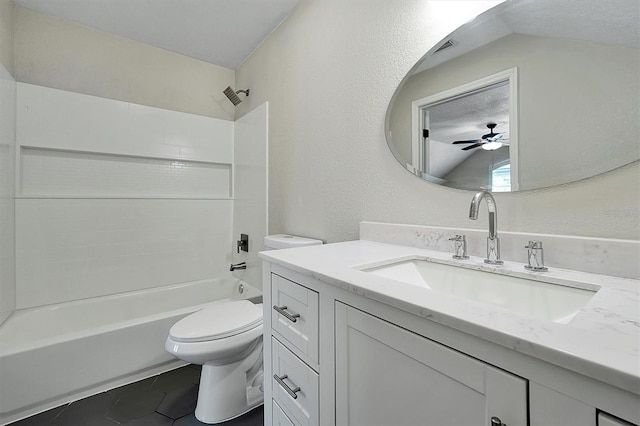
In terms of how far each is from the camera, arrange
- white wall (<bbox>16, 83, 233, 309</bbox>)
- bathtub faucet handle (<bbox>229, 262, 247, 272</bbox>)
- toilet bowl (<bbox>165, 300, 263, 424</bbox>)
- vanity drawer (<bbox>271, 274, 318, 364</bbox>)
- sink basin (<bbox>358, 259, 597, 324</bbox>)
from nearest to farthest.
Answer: sink basin (<bbox>358, 259, 597, 324</bbox>) < vanity drawer (<bbox>271, 274, 318, 364</bbox>) < toilet bowl (<bbox>165, 300, 263, 424</bbox>) < white wall (<bbox>16, 83, 233, 309</bbox>) < bathtub faucet handle (<bbox>229, 262, 247, 272</bbox>)

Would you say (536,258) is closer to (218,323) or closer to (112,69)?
Result: (218,323)

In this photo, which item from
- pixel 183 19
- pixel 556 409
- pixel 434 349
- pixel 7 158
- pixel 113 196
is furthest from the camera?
pixel 113 196

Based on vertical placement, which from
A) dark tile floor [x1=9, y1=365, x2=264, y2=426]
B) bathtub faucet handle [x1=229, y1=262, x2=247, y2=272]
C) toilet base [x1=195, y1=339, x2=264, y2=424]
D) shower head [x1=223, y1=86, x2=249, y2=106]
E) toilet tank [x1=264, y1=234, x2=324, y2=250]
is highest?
shower head [x1=223, y1=86, x2=249, y2=106]

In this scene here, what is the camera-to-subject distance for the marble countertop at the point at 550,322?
0.34 meters

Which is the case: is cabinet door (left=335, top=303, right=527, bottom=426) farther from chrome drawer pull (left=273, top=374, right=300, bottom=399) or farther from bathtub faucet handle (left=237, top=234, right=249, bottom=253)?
bathtub faucet handle (left=237, top=234, right=249, bottom=253)

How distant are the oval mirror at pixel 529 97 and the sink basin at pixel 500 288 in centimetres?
32

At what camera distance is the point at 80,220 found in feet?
6.85

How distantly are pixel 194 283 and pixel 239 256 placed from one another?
0.45 metres

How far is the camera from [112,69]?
227cm

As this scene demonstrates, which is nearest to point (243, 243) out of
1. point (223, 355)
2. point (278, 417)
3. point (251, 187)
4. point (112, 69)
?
point (251, 187)

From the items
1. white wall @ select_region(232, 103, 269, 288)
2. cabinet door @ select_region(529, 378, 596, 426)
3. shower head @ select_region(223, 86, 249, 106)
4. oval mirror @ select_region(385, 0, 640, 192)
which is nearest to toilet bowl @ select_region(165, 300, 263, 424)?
white wall @ select_region(232, 103, 269, 288)

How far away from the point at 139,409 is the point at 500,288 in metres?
1.86

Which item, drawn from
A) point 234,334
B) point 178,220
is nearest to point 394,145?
point 234,334

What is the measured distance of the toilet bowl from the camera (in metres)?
1.34
